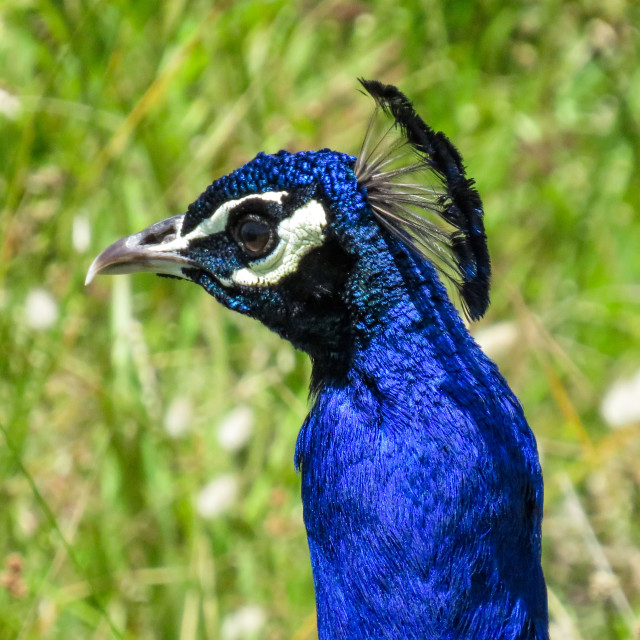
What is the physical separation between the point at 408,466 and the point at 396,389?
9cm

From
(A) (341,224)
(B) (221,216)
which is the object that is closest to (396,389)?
(A) (341,224)

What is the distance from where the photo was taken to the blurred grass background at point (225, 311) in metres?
1.75

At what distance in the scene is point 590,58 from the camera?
2.40 meters

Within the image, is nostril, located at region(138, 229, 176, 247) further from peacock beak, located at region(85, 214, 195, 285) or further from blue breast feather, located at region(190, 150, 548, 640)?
blue breast feather, located at region(190, 150, 548, 640)

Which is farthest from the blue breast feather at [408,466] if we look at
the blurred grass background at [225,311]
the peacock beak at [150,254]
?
the blurred grass background at [225,311]

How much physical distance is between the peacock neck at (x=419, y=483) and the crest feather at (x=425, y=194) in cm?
3

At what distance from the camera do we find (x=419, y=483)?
1.04 metres

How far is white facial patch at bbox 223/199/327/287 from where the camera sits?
1.11 m

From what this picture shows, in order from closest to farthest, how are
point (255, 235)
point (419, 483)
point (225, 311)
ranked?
point (419, 483)
point (255, 235)
point (225, 311)

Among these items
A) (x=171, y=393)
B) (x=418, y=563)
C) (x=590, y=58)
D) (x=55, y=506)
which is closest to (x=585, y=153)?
Result: (x=590, y=58)

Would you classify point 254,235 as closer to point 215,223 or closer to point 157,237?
point 215,223

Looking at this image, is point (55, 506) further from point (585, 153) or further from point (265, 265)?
point (585, 153)

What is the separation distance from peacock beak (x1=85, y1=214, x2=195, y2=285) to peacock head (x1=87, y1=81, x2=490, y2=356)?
5 centimetres

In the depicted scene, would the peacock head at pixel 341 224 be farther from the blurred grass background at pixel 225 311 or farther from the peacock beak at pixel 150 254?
the blurred grass background at pixel 225 311
